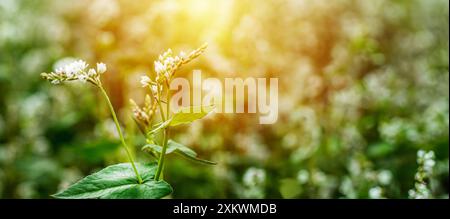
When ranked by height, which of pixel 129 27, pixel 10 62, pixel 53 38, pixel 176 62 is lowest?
pixel 176 62

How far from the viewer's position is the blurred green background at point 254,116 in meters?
2.29

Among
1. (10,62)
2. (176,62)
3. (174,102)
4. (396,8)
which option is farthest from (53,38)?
(176,62)

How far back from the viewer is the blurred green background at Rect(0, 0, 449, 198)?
2287 millimetres

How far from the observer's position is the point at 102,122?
2.33m

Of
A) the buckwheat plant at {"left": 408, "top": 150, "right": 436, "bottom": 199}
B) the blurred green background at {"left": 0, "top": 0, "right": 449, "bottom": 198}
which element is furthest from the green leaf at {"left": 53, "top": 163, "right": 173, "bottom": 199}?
the blurred green background at {"left": 0, "top": 0, "right": 449, "bottom": 198}

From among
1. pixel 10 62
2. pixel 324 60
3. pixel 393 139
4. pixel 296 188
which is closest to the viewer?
pixel 296 188

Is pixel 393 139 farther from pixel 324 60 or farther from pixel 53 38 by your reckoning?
pixel 53 38

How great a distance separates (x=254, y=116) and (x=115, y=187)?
2.05 metres

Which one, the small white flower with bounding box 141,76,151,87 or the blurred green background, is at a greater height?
the blurred green background

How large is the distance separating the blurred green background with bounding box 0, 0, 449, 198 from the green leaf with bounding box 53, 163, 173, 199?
0.94 meters

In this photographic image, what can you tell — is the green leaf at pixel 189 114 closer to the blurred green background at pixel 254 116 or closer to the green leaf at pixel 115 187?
the green leaf at pixel 115 187

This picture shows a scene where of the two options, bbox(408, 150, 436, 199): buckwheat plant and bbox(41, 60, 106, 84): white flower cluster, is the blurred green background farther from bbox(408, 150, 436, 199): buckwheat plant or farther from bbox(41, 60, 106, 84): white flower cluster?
bbox(41, 60, 106, 84): white flower cluster
